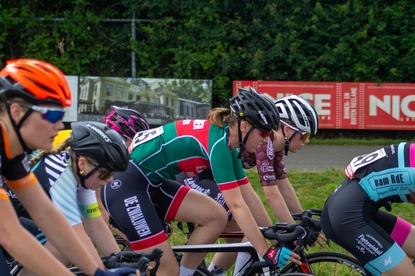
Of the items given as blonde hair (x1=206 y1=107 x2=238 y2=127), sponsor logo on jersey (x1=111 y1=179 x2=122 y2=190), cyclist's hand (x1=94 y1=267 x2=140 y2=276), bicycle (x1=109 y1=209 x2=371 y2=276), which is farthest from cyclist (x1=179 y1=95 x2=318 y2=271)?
cyclist's hand (x1=94 y1=267 x2=140 y2=276)

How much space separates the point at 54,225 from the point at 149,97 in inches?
555

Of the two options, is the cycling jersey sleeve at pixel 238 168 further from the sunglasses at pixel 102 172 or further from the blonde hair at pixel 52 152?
the blonde hair at pixel 52 152

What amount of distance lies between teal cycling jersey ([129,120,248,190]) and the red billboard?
39.0 ft

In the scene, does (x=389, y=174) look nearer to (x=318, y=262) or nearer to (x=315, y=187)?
(x=318, y=262)

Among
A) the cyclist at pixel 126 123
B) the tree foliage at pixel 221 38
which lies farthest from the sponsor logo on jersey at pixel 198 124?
the tree foliage at pixel 221 38

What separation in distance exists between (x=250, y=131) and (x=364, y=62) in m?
13.3

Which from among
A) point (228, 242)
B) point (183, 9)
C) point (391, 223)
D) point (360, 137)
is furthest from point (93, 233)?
point (183, 9)

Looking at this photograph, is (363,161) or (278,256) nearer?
(278,256)

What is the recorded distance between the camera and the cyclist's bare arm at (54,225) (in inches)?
121

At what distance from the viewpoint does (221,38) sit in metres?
18.2

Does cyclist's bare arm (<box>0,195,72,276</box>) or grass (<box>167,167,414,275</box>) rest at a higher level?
cyclist's bare arm (<box>0,195,72,276</box>)

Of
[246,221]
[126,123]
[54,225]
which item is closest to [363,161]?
[246,221]

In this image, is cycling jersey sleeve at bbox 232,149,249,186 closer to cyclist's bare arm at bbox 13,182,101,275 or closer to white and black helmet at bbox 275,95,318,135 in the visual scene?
white and black helmet at bbox 275,95,318,135

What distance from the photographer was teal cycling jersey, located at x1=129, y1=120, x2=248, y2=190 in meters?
4.74
